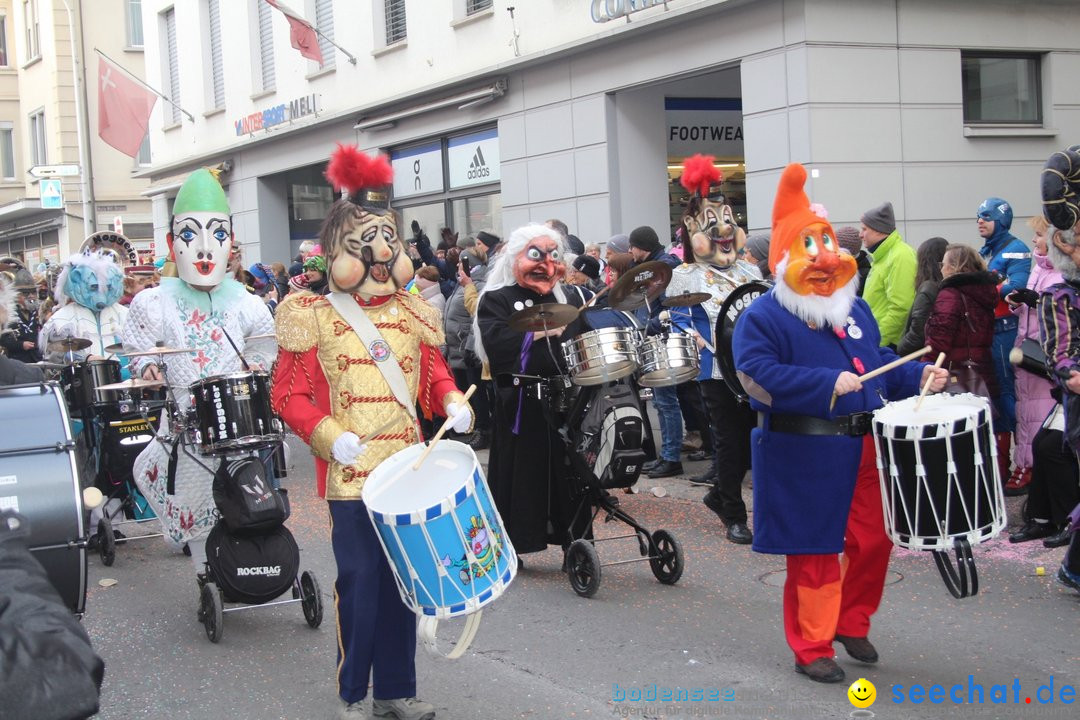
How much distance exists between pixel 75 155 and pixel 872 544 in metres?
37.6

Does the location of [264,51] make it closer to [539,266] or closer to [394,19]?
[394,19]

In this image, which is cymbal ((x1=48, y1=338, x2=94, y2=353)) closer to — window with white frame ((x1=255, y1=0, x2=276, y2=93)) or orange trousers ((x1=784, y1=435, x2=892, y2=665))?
orange trousers ((x1=784, y1=435, x2=892, y2=665))

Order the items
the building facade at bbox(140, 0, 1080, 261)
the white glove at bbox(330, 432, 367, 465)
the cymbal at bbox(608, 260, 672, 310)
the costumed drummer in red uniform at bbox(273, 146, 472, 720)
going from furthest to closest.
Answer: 1. the building facade at bbox(140, 0, 1080, 261)
2. the cymbal at bbox(608, 260, 672, 310)
3. the costumed drummer in red uniform at bbox(273, 146, 472, 720)
4. the white glove at bbox(330, 432, 367, 465)

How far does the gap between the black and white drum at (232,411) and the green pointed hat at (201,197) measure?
124 cm

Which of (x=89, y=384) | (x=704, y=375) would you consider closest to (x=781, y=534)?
(x=704, y=375)

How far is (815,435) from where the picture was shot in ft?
16.1

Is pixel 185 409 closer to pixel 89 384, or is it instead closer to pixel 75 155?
pixel 89 384

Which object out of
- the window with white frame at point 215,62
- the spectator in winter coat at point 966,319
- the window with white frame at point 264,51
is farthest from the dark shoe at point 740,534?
the window with white frame at point 215,62

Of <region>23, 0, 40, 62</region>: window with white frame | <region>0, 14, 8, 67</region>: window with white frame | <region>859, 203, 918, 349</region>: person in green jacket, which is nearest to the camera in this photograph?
<region>859, 203, 918, 349</region>: person in green jacket

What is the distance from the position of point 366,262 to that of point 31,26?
133ft

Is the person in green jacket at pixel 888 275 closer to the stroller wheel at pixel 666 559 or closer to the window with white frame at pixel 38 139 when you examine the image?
the stroller wheel at pixel 666 559

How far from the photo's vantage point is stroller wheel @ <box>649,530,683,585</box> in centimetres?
660

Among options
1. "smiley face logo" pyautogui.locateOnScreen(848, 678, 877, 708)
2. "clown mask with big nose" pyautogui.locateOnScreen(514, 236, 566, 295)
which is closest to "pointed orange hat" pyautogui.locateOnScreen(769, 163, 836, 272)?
"smiley face logo" pyautogui.locateOnScreen(848, 678, 877, 708)

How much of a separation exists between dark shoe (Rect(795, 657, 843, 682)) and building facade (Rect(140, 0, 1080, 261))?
843 cm
